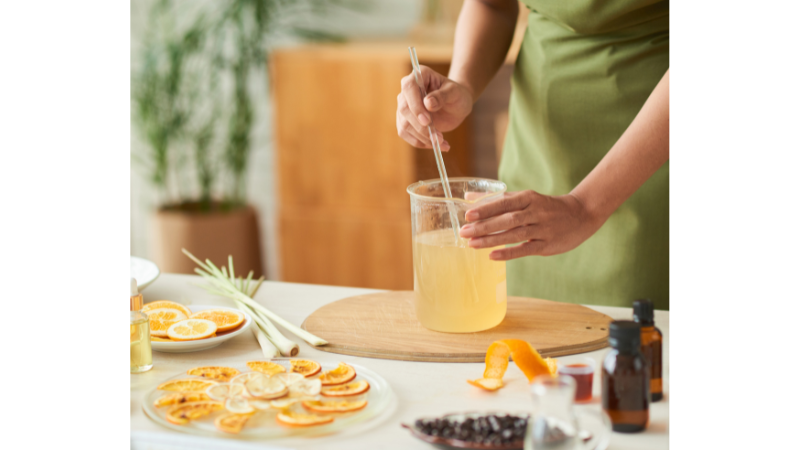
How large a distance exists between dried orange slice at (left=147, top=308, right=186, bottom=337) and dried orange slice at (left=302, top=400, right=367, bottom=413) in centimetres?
31

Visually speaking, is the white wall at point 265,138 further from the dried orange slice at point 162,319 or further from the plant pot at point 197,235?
the dried orange slice at point 162,319

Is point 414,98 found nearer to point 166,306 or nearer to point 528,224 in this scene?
point 528,224

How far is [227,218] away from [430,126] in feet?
6.88

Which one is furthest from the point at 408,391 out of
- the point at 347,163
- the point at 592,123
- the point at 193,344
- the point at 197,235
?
the point at 197,235

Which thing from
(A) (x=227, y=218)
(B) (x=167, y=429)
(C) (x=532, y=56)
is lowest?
(B) (x=167, y=429)

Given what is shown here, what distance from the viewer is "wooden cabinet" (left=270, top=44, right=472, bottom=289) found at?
296 centimetres

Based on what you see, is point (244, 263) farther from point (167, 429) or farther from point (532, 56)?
point (167, 429)

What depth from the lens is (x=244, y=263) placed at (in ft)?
10.7

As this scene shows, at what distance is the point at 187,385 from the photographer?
89 centimetres


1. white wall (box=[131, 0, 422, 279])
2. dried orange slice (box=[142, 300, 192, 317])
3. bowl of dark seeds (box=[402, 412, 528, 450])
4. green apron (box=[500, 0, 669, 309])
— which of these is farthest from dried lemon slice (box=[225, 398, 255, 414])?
A: white wall (box=[131, 0, 422, 279])

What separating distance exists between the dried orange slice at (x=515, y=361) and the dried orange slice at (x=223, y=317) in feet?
1.16

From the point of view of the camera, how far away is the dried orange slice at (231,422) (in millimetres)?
774

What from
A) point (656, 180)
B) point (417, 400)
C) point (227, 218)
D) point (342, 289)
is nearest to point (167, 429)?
point (417, 400)

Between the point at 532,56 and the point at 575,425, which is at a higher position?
the point at 532,56
